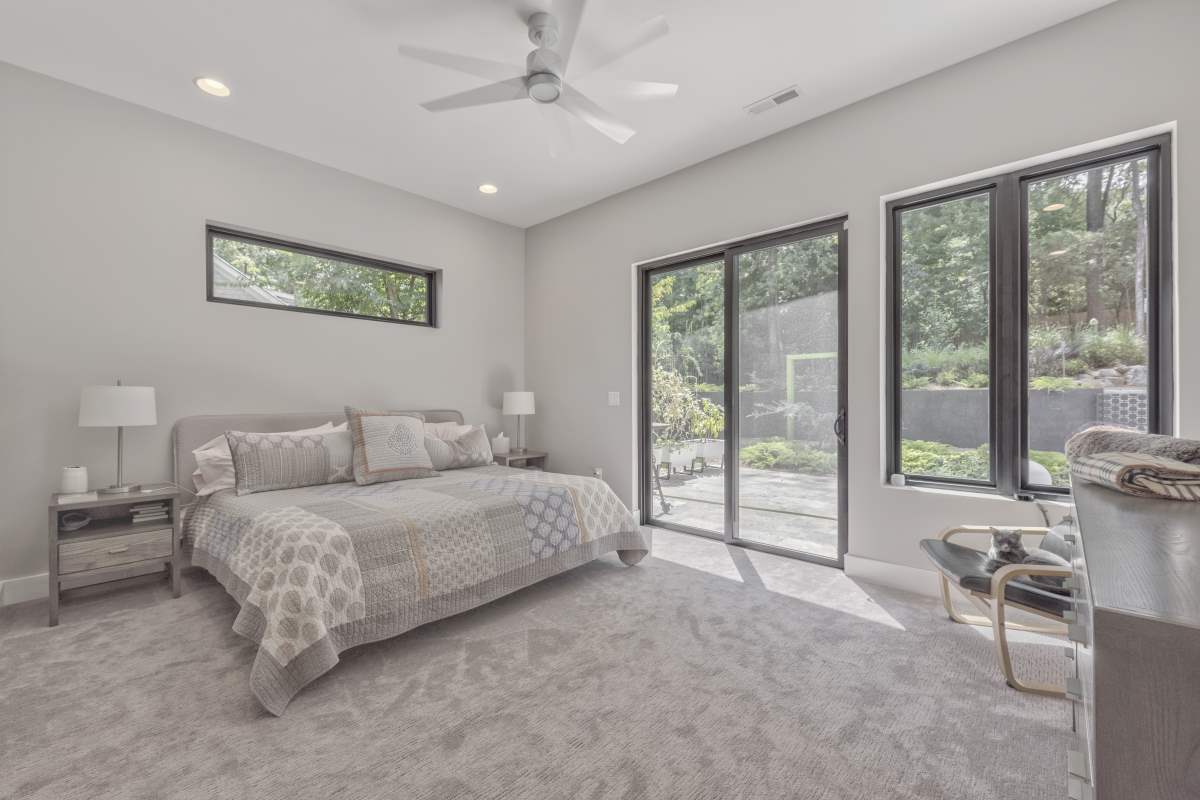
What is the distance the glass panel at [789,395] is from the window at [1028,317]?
400mm

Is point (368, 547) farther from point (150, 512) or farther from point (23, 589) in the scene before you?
point (23, 589)

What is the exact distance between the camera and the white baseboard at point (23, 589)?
2.67 meters

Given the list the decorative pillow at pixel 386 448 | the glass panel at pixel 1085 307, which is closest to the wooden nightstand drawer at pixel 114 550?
the decorative pillow at pixel 386 448

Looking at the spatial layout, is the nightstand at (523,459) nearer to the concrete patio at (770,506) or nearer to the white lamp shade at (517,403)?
the white lamp shade at (517,403)

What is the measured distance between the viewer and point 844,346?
317 centimetres

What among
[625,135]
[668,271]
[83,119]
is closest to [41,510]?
[83,119]

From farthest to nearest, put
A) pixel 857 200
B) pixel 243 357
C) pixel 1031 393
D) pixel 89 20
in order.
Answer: pixel 243 357
pixel 857 200
pixel 1031 393
pixel 89 20

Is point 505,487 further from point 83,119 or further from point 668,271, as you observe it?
point 83,119

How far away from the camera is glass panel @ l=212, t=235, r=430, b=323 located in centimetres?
349

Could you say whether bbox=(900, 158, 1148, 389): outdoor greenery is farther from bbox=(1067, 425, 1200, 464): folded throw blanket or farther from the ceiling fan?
the ceiling fan

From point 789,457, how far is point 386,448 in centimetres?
270

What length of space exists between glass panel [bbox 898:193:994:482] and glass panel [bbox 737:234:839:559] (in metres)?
0.42

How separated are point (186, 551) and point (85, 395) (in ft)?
3.50

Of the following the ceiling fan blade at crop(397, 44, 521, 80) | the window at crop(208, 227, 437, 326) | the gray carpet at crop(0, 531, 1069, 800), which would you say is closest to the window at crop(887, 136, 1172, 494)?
the gray carpet at crop(0, 531, 1069, 800)
